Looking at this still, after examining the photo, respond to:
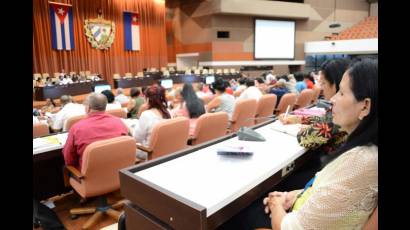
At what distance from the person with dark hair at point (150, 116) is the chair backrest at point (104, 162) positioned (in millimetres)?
575

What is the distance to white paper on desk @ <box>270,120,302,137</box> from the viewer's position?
2.16 meters

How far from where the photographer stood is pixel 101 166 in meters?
2.32

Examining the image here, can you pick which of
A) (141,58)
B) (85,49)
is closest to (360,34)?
(141,58)

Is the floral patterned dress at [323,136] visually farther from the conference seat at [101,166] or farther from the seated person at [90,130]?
the seated person at [90,130]

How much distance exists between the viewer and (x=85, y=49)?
38.8ft

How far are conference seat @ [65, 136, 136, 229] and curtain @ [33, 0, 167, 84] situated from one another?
917 cm

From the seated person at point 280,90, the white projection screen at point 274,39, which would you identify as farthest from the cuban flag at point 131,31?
the seated person at point 280,90

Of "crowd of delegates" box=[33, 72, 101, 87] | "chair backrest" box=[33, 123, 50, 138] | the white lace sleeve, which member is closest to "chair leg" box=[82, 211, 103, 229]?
"chair backrest" box=[33, 123, 50, 138]

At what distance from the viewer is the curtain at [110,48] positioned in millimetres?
10461

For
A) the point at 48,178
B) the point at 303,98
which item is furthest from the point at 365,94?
the point at 303,98

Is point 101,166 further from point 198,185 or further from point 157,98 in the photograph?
point 198,185

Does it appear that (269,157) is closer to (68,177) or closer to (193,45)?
(68,177)

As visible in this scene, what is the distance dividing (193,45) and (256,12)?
10.9 feet
